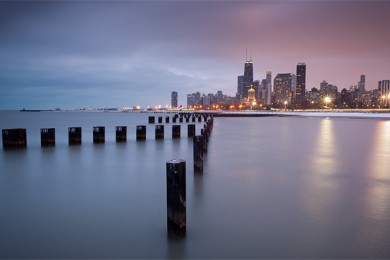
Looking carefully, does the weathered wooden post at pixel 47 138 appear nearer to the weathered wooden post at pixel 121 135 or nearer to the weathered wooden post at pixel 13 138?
the weathered wooden post at pixel 13 138

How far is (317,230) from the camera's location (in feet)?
15.4

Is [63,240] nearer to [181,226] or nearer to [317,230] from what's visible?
[181,226]

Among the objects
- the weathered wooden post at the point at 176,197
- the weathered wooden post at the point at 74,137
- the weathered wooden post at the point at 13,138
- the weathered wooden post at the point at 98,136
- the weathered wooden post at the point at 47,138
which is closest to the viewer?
the weathered wooden post at the point at 176,197

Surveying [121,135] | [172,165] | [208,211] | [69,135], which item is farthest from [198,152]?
[69,135]

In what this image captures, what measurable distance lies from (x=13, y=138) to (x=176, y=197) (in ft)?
48.4

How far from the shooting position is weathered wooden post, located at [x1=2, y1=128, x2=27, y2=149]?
50.7 feet

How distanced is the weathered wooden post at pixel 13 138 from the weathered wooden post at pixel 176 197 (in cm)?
1404

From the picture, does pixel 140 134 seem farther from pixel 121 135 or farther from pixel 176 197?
pixel 176 197

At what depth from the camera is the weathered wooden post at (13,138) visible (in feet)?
50.7

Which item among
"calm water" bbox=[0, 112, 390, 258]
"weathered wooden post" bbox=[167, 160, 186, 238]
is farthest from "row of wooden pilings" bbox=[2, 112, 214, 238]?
"calm water" bbox=[0, 112, 390, 258]

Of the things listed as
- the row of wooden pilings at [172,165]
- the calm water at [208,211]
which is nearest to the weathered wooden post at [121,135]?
the row of wooden pilings at [172,165]

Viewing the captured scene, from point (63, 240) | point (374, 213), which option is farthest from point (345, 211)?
point (63, 240)

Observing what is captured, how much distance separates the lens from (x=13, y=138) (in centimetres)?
1586

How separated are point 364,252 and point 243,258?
64.1 inches
